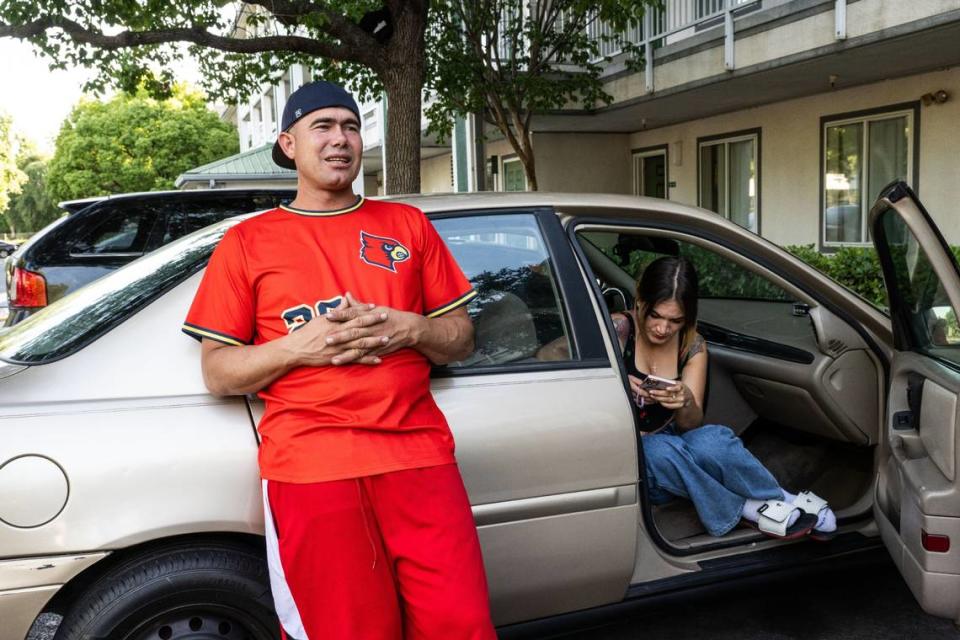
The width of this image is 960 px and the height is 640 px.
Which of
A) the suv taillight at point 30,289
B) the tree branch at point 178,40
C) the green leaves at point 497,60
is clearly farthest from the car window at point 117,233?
the green leaves at point 497,60

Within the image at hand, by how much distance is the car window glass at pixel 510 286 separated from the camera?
2.82 meters

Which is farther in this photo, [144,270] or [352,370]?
[144,270]

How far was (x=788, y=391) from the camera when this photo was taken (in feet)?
12.4

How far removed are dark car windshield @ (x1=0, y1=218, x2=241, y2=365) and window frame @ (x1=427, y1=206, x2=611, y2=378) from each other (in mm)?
760

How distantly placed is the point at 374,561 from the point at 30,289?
5791 mm

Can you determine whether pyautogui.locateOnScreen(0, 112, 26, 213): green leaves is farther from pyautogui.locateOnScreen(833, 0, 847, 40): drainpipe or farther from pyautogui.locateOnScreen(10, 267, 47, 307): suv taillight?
pyautogui.locateOnScreen(833, 0, 847, 40): drainpipe

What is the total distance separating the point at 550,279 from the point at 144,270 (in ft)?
4.33

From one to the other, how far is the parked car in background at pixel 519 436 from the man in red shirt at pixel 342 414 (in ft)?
0.81

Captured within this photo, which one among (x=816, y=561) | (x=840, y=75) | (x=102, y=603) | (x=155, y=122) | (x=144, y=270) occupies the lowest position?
(x=816, y=561)

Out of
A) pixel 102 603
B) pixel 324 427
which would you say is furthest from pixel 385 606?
pixel 102 603

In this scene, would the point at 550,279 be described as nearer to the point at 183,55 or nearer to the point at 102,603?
the point at 102,603

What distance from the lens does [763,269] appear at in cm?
320

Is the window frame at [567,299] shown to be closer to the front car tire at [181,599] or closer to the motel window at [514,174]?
the front car tire at [181,599]

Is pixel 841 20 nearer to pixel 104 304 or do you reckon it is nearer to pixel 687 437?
pixel 687 437
